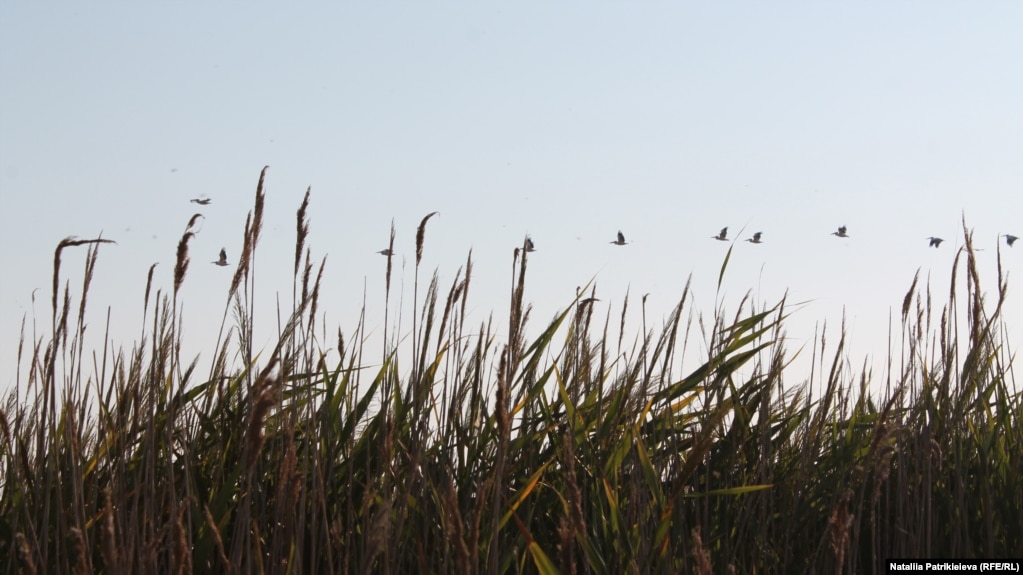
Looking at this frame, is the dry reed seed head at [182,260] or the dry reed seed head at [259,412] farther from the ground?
the dry reed seed head at [182,260]

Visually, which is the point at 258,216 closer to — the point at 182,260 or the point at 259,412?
the point at 182,260

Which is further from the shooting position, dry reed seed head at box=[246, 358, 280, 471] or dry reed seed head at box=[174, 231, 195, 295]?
dry reed seed head at box=[174, 231, 195, 295]

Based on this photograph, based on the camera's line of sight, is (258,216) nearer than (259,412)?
No

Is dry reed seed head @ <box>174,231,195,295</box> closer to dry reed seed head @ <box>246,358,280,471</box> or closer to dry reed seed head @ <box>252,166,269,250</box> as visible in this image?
dry reed seed head @ <box>252,166,269,250</box>

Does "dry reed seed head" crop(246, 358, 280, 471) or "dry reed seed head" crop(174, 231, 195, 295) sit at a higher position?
"dry reed seed head" crop(174, 231, 195, 295)

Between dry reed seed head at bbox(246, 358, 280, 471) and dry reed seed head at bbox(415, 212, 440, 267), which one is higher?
dry reed seed head at bbox(415, 212, 440, 267)

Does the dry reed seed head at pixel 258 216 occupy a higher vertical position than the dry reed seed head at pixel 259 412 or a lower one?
higher

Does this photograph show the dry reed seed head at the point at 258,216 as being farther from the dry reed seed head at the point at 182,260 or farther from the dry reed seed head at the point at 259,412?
the dry reed seed head at the point at 259,412

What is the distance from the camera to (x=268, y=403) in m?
1.05

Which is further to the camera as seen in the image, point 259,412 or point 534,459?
point 534,459

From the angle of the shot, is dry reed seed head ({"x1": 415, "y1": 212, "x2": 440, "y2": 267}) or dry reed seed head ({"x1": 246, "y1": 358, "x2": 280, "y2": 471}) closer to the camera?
dry reed seed head ({"x1": 246, "y1": 358, "x2": 280, "y2": 471})

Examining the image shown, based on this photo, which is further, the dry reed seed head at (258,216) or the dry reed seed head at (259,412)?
the dry reed seed head at (258,216)

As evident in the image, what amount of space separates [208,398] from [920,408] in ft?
5.90

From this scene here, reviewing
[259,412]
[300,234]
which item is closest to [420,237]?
[300,234]
